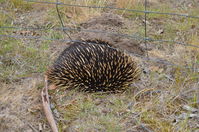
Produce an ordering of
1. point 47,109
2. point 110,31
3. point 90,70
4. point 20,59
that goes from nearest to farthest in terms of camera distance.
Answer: point 47,109 < point 90,70 < point 20,59 < point 110,31

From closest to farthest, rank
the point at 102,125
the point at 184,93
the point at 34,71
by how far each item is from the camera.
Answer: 1. the point at 102,125
2. the point at 184,93
3. the point at 34,71

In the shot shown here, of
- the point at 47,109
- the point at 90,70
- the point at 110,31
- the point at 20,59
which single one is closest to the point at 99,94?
the point at 90,70

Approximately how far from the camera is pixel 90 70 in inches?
110

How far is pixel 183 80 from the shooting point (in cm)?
265

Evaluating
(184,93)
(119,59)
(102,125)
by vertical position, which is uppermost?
(119,59)

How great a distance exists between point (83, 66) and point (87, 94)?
10.5 inches

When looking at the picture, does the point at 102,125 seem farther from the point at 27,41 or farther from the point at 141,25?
the point at 141,25

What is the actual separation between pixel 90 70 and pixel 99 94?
24cm

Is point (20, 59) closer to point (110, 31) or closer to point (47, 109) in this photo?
point (47, 109)

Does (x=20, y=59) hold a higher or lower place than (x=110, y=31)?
lower

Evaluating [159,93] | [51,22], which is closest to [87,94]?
[159,93]

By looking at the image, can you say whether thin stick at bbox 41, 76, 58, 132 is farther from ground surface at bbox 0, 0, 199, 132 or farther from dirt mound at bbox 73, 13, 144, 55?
dirt mound at bbox 73, 13, 144, 55

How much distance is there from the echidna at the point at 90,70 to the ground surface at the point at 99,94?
86mm

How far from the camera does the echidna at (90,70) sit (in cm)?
280
